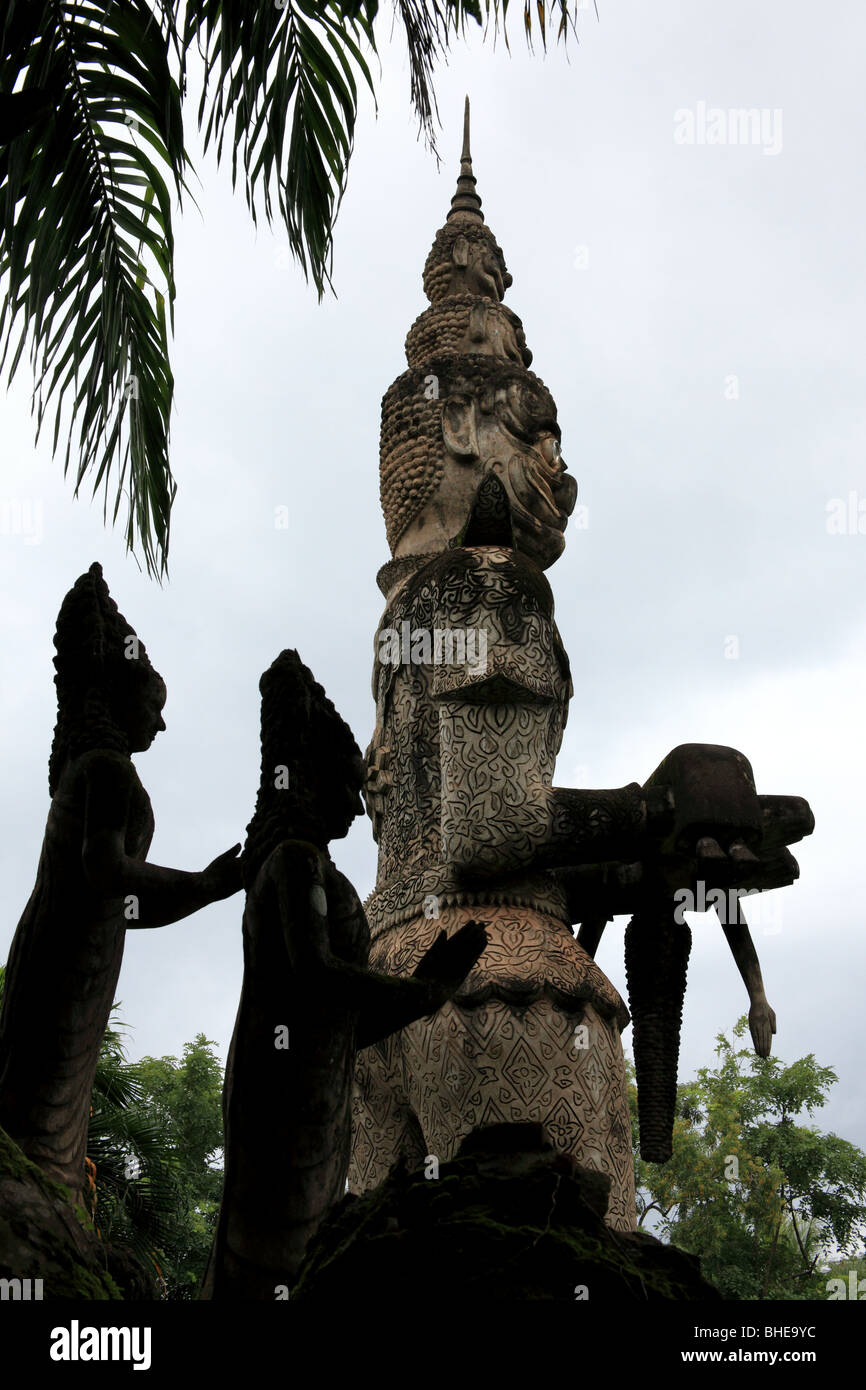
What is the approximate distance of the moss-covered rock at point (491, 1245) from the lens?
232cm

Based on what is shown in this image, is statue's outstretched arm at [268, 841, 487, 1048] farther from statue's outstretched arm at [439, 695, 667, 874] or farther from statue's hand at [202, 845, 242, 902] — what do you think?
statue's outstretched arm at [439, 695, 667, 874]

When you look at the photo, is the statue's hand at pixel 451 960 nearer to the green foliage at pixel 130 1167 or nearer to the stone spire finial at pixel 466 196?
the stone spire finial at pixel 466 196

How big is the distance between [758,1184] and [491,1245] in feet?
51.6

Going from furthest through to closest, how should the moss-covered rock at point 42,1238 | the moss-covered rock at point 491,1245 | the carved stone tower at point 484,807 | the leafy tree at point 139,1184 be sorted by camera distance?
1. the leafy tree at point 139,1184
2. the carved stone tower at point 484,807
3. the moss-covered rock at point 42,1238
4. the moss-covered rock at point 491,1245

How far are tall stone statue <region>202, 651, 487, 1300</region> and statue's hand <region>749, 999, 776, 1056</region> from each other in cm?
259

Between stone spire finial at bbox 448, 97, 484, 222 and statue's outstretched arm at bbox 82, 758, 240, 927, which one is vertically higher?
stone spire finial at bbox 448, 97, 484, 222

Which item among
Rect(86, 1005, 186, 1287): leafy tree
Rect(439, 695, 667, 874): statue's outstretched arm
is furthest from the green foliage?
Rect(439, 695, 667, 874): statue's outstretched arm

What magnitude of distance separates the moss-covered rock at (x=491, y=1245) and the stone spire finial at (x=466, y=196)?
24.3 ft

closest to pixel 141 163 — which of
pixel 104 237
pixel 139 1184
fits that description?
pixel 104 237

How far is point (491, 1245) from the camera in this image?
2.38 meters

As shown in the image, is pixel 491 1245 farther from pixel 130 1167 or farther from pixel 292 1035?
pixel 130 1167

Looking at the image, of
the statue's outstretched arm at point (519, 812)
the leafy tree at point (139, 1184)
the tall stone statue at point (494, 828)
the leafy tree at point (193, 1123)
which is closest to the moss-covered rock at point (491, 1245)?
the tall stone statue at point (494, 828)

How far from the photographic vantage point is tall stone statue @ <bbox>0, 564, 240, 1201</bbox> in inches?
153
